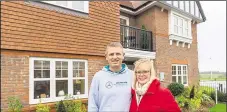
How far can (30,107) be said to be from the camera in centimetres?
717

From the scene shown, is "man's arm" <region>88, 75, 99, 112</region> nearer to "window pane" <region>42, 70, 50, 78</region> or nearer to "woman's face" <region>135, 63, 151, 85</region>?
"woman's face" <region>135, 63, 151, 85</region>

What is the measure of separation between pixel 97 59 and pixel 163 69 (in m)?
6.31

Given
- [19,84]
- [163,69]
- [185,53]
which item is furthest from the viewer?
[185,53]

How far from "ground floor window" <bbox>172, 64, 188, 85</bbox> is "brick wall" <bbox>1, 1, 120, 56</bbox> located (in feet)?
22.6

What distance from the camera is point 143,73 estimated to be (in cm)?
293

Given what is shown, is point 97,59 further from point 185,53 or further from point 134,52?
point 185,53

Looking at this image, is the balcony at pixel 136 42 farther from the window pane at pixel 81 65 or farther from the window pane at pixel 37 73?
the window pane at pixel 37 73

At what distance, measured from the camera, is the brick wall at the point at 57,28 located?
6934 millimetres

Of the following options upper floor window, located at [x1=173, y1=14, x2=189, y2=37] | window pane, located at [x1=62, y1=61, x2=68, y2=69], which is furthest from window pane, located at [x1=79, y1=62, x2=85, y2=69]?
upper floor window, located at [x1=173, y1=14, x2=189, y2=37]

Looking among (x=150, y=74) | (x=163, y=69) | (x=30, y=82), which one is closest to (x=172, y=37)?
(x=163, y=69)

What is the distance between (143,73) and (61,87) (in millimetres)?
5779

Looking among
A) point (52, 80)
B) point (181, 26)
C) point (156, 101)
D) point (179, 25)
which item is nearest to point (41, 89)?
point (52, 80)

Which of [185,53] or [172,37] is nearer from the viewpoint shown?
[172,37]

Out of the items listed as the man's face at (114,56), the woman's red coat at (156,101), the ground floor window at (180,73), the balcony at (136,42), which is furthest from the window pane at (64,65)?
the ground floor window at (180,73)
